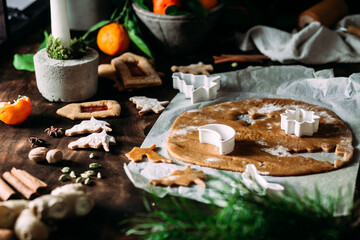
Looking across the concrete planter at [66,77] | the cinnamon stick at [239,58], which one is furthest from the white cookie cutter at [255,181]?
the cinnamon stick at [239,58]

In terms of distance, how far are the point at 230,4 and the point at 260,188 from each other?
136cm

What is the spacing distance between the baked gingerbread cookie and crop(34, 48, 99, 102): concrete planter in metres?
0.38

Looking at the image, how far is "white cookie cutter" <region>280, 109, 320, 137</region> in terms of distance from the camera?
1.32m

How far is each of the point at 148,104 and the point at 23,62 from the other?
2.18ft

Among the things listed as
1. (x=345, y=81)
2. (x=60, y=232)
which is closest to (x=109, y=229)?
(x=60, y=232)

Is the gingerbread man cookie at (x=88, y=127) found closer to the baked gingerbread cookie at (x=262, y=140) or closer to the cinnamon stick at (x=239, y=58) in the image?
the baked gingerbread cookie at (x=262, y=140)

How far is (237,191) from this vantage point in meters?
0.99

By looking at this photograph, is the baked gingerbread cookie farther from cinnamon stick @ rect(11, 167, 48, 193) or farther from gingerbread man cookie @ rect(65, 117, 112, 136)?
cinnamon stick @ rect(11, 167, 48, 193)

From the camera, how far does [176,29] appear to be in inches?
72.9

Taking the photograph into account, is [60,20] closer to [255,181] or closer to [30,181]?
[30,181]

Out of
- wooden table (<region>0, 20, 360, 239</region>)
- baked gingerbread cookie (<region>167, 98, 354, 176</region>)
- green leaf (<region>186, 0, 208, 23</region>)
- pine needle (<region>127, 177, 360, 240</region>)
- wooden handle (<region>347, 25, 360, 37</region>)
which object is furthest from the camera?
wooden handle (<region>347, 25, 360, 37</region>)

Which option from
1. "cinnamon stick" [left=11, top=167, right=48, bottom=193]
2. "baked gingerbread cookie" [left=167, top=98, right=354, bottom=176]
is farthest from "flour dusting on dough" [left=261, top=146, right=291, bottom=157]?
"cinnamon stick" [left=11, top=167, right=48, bottom=193]

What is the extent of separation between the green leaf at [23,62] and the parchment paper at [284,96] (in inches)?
26.5

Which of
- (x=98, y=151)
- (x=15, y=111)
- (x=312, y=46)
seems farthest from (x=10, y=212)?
(x=312, y=46)
